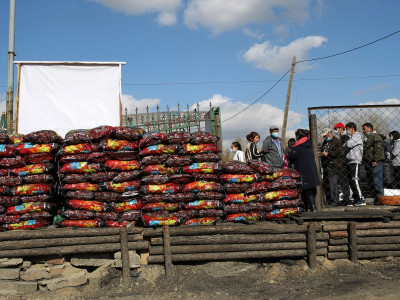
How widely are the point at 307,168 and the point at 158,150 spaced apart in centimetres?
290

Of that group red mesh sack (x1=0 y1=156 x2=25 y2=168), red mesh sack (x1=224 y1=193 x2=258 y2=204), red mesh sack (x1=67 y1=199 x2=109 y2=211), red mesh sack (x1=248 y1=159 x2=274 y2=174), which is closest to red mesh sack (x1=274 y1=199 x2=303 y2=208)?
red mesh sack (x1=224 y1=193 x2=258 y2=204)

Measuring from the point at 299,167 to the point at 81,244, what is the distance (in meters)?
4.11

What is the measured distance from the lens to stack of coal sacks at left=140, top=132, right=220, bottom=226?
604 cm

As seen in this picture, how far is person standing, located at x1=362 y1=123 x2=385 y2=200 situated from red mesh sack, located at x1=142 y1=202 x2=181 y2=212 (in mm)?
4367

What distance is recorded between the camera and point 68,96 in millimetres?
7738

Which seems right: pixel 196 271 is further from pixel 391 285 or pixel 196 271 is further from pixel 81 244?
pixel 391 285

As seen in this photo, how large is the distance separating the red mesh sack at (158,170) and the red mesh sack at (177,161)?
7 cm

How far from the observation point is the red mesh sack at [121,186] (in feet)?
19.8

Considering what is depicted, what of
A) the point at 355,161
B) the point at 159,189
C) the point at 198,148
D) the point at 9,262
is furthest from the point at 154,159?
the point at 355,161

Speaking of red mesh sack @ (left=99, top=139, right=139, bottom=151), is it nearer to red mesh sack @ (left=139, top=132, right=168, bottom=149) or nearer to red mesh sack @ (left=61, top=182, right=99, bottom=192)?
red mesh sack @ (left=139, top=132, right=168, bottom=149)

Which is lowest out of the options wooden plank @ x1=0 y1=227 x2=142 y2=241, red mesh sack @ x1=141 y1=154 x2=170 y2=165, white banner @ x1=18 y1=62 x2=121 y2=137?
wooden plank @ x1=0 y1=227 x2=142 y2=241

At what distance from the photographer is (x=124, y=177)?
606 centimetres

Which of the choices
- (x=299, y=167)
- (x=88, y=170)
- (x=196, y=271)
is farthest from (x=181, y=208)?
(x=299, y=167)

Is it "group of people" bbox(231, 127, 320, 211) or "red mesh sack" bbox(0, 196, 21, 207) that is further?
"group of people" bbox(231, 127, 320, 211)
